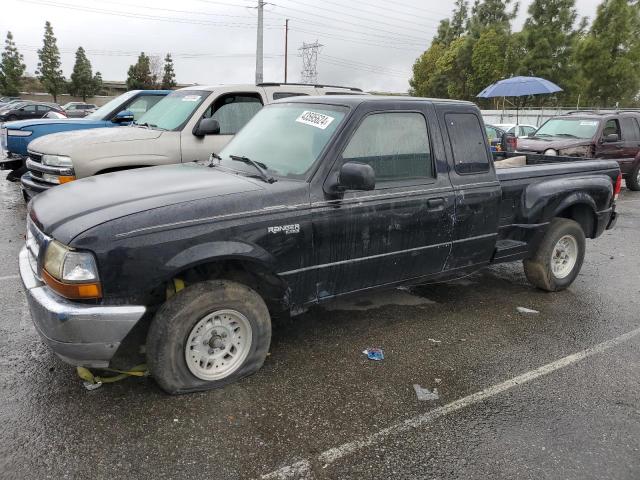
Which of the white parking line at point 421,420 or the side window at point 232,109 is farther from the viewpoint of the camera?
the side window at point 232,109

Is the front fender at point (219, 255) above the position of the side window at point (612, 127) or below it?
below

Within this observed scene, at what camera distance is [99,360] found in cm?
285

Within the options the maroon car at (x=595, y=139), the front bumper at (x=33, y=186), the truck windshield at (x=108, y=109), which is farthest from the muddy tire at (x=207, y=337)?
the maroon car at (x=595, y=139)

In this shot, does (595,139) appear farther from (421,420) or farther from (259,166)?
(421,420)

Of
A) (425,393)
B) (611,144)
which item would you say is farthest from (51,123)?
(611,144)

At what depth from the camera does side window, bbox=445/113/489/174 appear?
165 inches

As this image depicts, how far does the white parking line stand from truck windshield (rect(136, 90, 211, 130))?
16.8 feet

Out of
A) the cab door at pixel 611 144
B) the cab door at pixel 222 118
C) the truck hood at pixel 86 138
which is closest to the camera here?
the truck hood at pixel 86 138

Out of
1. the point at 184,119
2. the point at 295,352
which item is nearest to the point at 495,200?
the point at 295,352

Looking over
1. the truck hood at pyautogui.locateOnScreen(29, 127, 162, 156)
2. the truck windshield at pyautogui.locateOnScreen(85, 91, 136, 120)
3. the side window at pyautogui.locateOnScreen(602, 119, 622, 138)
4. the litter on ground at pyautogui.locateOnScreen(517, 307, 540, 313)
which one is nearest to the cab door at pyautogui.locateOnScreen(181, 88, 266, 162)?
the truck hood at pyautogui.locateOnScreen(29, 127, 162, 156)

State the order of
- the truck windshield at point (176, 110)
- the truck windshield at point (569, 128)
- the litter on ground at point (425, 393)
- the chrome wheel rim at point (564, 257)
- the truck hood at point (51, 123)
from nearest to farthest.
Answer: the litter on ground at point (425, 393) < the chrome wheel rim at point (564, 257) < the truck windshield at point (176, 110) < the truck hood at point (51, 123) < the truck windshield at point (569, 128)

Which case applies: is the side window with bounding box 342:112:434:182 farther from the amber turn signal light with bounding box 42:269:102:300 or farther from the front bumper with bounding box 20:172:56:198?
the front bumper with bounding box 20:172:56:198

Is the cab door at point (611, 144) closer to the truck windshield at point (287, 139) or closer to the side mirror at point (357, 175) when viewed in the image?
the truck windshield at point (287, 139)

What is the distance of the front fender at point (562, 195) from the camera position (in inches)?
187
